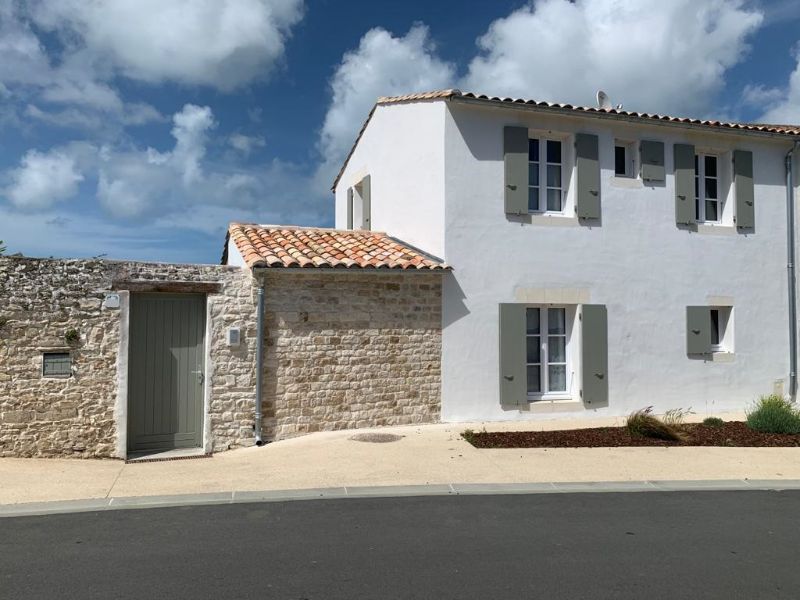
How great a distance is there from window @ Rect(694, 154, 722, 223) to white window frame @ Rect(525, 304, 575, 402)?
3488 millimetres

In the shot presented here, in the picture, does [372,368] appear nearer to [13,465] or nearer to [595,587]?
[13,465]

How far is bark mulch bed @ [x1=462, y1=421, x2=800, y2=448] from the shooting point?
889cm

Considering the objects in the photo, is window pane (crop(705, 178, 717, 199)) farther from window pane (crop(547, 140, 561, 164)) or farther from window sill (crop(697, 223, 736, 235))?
window pane (crop(547, 140, 561, 164))

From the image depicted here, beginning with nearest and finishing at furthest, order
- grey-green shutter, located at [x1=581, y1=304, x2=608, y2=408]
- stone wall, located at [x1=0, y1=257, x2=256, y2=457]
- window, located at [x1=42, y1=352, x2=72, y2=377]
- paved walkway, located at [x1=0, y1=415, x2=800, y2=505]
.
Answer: paved walkway, located at [x1=0, y1=415, x2=800, y2=505], stone wall, located at [x1=0, y1=257, x2=256, y2=457], window, located at [x1=42, y1=352, x2=72, y2=377], grey-green shutter, located at [x1=581, y1=304, x2=608, y2=408]

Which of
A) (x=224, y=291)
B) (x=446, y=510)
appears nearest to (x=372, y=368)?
(x=224, y=291)

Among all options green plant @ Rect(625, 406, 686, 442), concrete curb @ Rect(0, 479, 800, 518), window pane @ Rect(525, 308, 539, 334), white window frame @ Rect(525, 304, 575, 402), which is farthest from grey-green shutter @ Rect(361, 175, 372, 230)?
concrete curb @ Rect(0, 479, 800, 518)

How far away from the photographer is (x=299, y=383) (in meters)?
9.18

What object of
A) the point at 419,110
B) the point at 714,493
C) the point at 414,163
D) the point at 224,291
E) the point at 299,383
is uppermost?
the point at 419,110

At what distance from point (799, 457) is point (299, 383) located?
23.0ft

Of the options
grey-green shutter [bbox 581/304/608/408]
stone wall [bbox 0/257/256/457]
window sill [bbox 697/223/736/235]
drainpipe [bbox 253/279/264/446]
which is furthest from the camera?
window sill [bbox 697/223/736/235]

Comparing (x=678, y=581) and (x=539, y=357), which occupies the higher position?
(x=539, y=357)

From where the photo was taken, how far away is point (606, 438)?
30.4ft

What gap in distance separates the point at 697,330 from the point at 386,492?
7.42m

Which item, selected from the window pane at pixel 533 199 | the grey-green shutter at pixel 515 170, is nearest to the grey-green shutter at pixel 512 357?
the grey-green shutter at pixel 515 170
